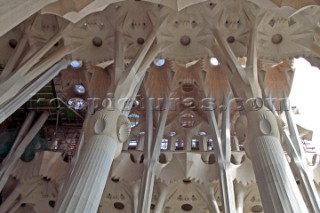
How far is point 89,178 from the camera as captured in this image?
27.2ft

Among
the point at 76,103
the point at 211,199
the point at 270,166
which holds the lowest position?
the point at 270,166

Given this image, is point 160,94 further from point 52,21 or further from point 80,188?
point 80,188

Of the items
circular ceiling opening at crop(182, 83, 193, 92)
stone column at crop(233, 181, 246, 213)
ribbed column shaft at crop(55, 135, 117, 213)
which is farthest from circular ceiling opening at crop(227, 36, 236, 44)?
ribbed column shaft at crop(55, 135, 117, 213)

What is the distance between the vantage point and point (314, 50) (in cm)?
1274

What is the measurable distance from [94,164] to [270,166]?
3743 mm

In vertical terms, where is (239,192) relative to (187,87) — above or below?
below

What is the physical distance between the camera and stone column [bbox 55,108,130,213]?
7.84 metres

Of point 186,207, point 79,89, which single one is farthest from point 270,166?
point 79,89

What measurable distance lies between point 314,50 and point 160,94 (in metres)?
7.11

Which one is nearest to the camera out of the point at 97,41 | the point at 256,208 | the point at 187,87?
the point at 97,41

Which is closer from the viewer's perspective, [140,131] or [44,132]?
[140,131]

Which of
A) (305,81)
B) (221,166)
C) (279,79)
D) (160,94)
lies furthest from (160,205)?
(305,81)

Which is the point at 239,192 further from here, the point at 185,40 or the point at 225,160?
the point at 185,40

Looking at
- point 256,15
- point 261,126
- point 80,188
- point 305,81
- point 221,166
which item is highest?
point 305,81
